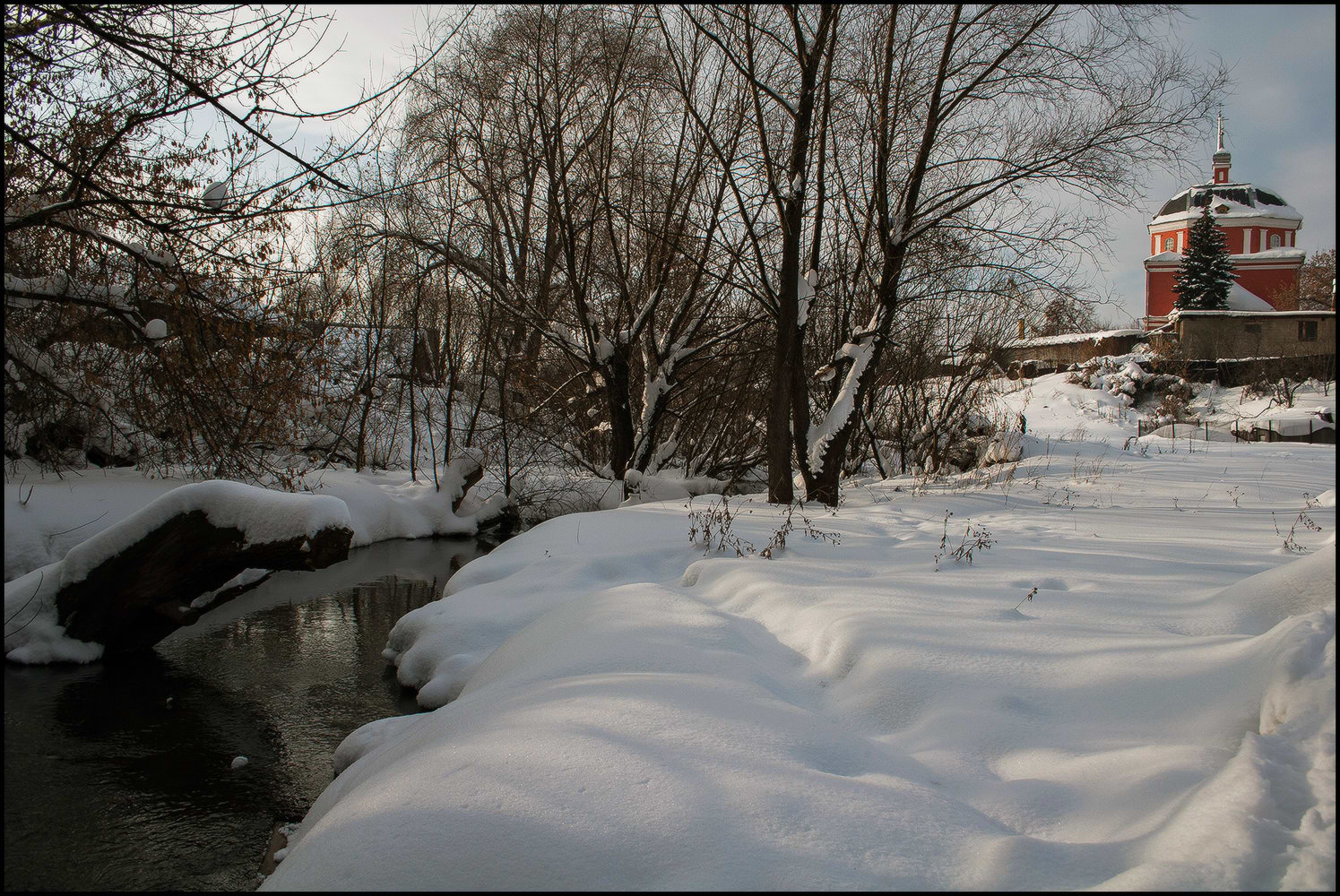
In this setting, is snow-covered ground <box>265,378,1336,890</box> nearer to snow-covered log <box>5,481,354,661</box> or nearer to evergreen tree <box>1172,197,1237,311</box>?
snow-covered log <box>5,481,354,661</box>

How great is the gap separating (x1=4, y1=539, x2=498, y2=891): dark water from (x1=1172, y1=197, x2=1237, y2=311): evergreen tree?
34.0 m

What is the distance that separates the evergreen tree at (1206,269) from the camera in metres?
31.1

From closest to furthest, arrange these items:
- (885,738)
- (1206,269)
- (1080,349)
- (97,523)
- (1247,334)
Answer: (885,738), (97,523), (1247,334), (1080,349), (1206,269)

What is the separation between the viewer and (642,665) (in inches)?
142

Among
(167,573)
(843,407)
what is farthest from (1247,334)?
(167,573)

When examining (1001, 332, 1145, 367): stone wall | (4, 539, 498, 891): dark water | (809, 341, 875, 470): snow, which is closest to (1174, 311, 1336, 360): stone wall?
(1001, 332, 1145, 367): stone wall

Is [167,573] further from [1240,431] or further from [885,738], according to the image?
[1240,431]

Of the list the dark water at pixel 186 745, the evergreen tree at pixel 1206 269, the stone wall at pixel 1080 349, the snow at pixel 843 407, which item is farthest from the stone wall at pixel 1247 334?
the dark water at pixel 186 745

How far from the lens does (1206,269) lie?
3200 cm

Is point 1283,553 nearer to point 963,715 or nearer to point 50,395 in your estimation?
point 963,715

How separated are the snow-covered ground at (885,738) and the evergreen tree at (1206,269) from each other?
31.2 meters

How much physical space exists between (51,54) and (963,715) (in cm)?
705

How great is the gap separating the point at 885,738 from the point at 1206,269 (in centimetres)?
3676

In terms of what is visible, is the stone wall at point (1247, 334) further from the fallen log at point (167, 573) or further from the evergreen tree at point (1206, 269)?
the fallen log at point (167, 573)
